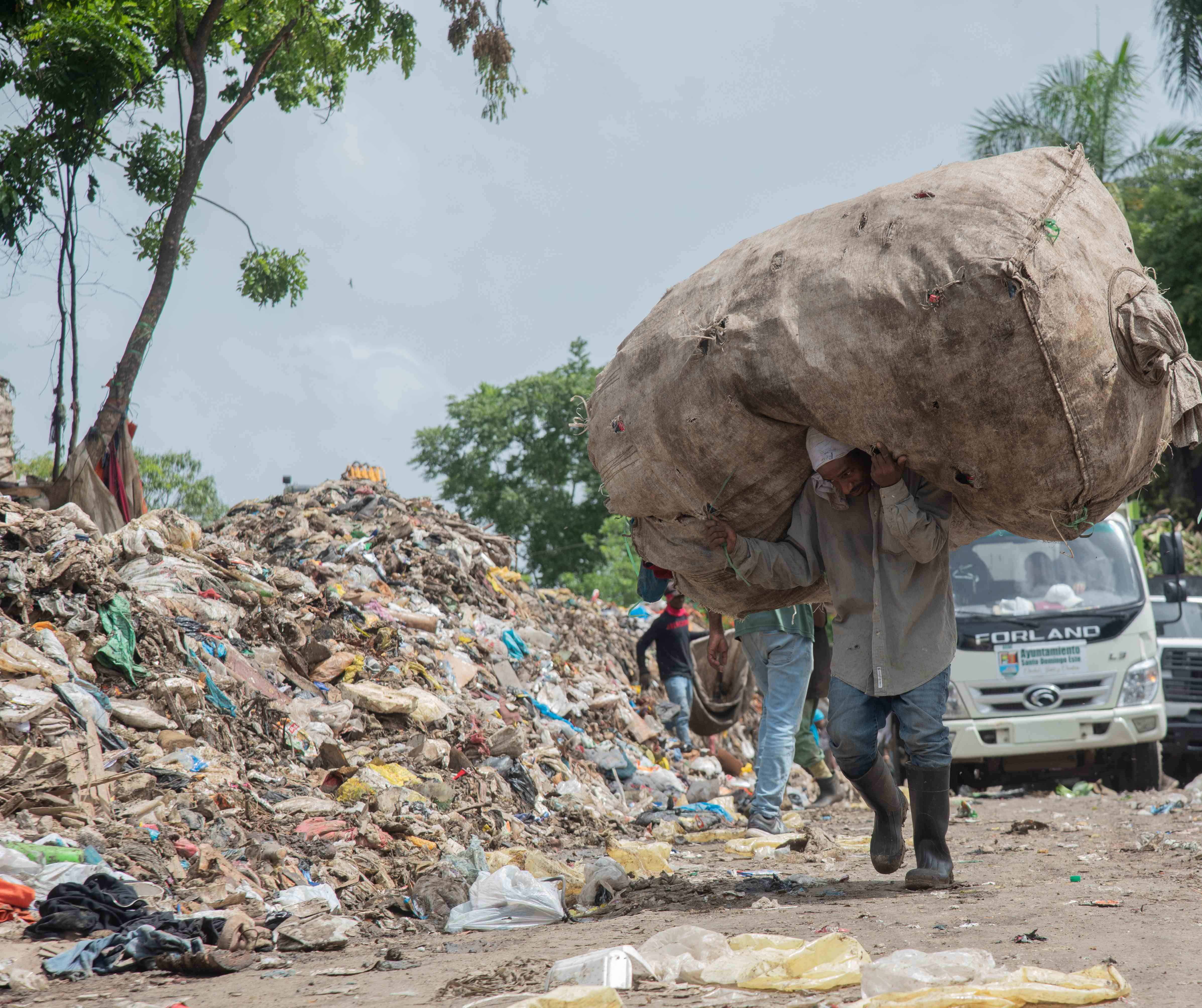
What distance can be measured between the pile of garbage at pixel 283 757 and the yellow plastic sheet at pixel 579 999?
55.2 inches

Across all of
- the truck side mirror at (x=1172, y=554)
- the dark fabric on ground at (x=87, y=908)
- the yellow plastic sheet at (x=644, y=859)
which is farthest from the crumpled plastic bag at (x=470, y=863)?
the truck side mirror at (x=1172, y=554)

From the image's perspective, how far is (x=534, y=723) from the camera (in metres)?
8.54

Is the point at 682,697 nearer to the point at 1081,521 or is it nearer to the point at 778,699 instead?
the point at 778,699

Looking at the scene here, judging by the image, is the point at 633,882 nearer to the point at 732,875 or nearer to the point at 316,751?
the point at 732,875

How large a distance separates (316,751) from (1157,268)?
2001 cm

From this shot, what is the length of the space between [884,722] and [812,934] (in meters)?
1.23

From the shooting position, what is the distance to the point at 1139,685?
27.6ft

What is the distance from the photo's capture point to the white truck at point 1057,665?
27.5 feet

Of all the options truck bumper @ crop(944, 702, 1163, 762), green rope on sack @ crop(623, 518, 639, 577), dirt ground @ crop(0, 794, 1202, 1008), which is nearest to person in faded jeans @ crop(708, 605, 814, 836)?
dirt ground @ crop(0, 794, 1202, 1008)

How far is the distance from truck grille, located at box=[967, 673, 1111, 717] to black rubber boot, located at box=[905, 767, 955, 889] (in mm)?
4684

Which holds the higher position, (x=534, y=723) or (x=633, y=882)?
(x=534, y=723)

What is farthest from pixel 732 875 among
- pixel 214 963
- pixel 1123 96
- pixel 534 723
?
pixel 1123 96

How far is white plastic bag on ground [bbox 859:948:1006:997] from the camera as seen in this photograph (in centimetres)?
241

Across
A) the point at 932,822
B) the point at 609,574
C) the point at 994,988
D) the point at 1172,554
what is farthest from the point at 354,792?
the point at 609,574
